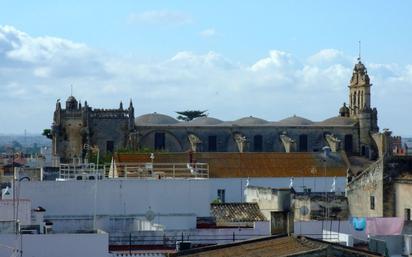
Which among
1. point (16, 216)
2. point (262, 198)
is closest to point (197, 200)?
point (16, 216)

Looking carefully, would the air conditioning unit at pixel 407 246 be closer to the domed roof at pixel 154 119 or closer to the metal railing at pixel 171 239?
the metal railing at pixel 171 239

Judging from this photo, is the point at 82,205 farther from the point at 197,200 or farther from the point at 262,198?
the point at 262,198

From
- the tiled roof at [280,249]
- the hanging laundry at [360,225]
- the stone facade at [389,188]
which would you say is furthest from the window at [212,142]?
the tiled roof at [280,249]

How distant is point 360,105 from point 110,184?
195 ft

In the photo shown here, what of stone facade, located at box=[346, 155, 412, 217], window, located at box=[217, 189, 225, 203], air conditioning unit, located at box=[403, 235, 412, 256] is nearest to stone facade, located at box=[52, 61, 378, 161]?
window, located at box=[217, 189, 225, 203]

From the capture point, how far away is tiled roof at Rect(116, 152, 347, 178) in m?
66.1

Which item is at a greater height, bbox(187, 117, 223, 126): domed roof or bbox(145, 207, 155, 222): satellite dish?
bbox(187, 117, 223, 126): domed roof

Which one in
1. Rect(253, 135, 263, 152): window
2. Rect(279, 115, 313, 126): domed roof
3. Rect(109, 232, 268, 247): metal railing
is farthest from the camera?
Rect(279, 115, 313, 126): domed roof

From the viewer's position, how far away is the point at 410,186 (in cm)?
4156

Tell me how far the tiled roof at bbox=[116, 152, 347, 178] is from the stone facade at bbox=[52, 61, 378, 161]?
12.7 metres

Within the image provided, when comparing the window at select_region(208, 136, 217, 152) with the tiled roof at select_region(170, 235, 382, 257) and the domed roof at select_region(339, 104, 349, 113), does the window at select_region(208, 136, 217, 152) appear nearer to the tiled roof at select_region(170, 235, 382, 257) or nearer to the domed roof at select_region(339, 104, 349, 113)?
the domed roof at select_region(339, 104, 349, 113)

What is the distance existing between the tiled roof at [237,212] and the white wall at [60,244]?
15.1 meters

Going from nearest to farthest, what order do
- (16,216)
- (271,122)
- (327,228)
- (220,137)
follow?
(16,216) → (327,228) → (220,137) → (271,122)

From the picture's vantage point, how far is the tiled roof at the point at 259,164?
66062mm
